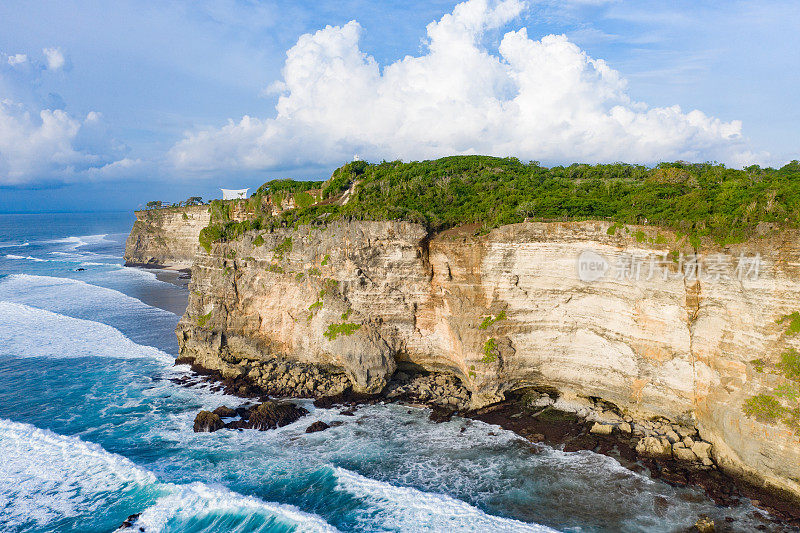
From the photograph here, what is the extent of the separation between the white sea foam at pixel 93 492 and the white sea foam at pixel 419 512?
2064 millimetres

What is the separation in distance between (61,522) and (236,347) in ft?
46.4

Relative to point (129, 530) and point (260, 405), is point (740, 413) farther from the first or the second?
point (129, 530)

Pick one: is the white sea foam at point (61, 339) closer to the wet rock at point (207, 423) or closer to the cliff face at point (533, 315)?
the cliff face at point (533, 315)

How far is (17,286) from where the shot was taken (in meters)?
60.0

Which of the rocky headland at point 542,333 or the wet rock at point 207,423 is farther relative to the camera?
the wet rock at point 207,423

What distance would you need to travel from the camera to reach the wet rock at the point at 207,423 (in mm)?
22922

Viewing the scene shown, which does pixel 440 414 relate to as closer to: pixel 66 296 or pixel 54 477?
pixel 54 477

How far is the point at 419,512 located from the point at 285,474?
21.2 feet

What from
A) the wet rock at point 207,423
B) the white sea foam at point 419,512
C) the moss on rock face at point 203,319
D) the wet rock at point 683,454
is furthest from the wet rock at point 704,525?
the moss on rock face at point 203,319

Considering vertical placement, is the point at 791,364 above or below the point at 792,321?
below

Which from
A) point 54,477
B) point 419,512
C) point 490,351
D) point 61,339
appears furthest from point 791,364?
point 61,339

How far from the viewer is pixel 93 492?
18.8 meters

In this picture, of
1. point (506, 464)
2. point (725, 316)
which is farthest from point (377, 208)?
point (725, 316)

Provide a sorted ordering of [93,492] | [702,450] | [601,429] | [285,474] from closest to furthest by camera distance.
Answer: [702,450], [93,492], [285,474], [601,429]
